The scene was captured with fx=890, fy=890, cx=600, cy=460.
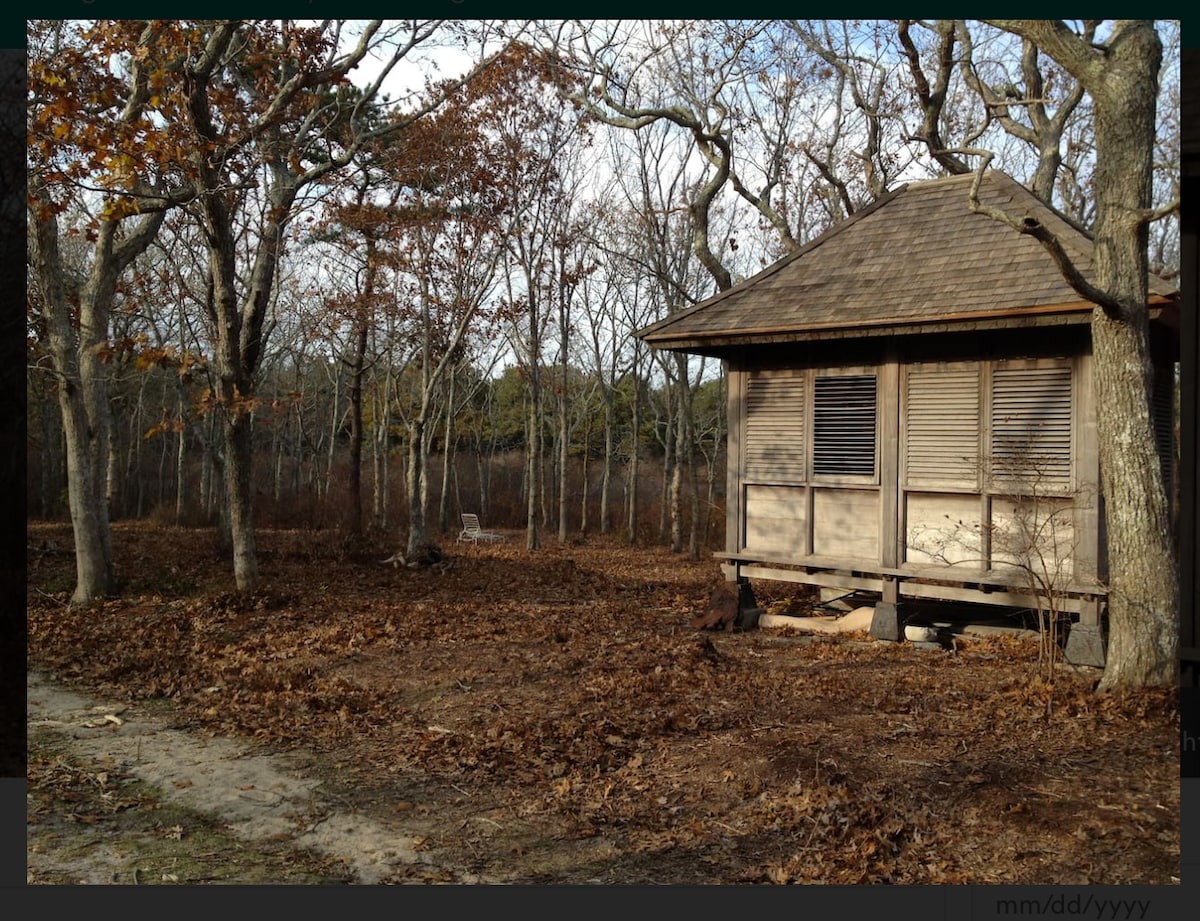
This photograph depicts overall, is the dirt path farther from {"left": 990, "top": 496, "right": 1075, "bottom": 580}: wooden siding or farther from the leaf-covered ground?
{"left": 990, "top": 496, "right": 1075, "bottom": 580}: wooden siding

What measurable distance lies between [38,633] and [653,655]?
23.3 feet

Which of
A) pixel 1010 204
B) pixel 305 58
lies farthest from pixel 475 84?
pixel 1010 204

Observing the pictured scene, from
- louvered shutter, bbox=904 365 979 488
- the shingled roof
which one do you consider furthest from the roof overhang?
louvered shutter, bbox=904 365 979 488

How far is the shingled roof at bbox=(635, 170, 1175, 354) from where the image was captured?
880 centimetres

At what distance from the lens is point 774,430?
1084 centimetres

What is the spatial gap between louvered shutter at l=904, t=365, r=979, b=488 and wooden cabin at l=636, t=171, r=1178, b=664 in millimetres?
16

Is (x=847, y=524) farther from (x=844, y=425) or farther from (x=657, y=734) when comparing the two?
(x=657, y=734)

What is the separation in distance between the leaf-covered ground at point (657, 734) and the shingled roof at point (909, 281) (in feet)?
11.3

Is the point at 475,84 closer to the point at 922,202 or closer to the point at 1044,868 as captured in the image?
the point at 922,202

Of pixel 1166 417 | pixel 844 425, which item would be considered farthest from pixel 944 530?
pixel 1166 417

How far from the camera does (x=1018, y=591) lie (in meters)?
9.12

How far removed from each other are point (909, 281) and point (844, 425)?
1.75m

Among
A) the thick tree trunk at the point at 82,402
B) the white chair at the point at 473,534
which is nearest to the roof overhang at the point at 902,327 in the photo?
the thick tree trunk at the point at 82,402

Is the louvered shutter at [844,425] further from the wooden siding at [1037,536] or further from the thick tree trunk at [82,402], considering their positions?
the thick tree trunk at [82,402]
